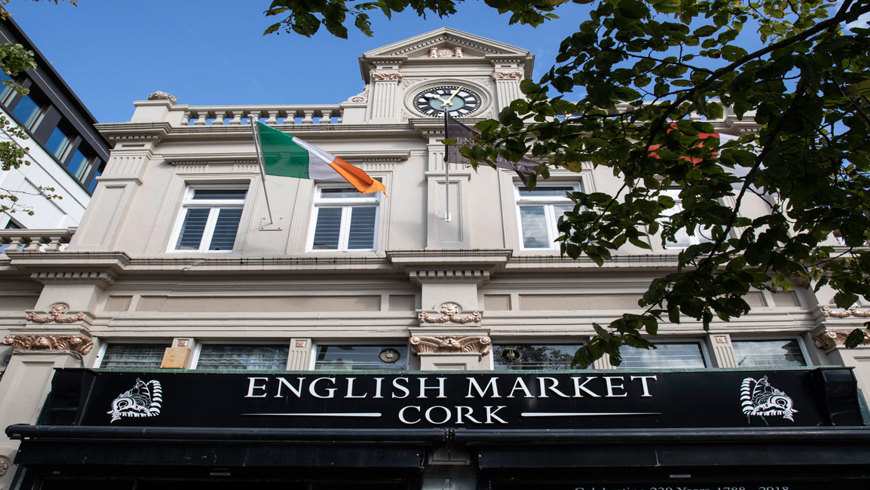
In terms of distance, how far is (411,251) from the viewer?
9.55 metres

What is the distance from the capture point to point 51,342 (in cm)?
906

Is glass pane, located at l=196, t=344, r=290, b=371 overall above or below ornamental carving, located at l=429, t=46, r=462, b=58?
below

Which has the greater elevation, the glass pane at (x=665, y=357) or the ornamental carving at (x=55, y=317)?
the ornamental carving at (x=55, y=317)

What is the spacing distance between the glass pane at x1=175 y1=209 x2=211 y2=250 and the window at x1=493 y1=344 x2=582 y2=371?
19.3 ft

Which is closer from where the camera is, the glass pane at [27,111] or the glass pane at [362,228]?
the glass pane at [362,228]

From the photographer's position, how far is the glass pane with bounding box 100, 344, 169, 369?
9.36 m

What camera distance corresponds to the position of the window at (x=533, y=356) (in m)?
9.01

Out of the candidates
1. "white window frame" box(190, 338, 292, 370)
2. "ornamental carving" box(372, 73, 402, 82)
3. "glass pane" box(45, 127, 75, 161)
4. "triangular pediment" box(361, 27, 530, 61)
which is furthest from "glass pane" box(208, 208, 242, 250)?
"glass pane" box(45, 127, 75, 161)

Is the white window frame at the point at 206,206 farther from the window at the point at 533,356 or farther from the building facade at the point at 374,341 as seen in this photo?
the window at the point at 533,356

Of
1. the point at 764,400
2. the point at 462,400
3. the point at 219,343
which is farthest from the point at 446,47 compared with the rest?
the point at 764,400

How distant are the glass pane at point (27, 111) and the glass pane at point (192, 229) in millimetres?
13034

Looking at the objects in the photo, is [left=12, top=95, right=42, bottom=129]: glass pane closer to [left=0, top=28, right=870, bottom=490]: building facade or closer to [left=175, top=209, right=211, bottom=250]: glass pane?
[left=0, top=28, right=870, bottom=490]: building facade

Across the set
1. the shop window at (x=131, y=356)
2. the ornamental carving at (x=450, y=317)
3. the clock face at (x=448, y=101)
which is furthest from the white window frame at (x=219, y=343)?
the clock face at (x=448, y=101)

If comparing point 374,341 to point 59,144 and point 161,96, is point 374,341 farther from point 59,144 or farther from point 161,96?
point 59,144
